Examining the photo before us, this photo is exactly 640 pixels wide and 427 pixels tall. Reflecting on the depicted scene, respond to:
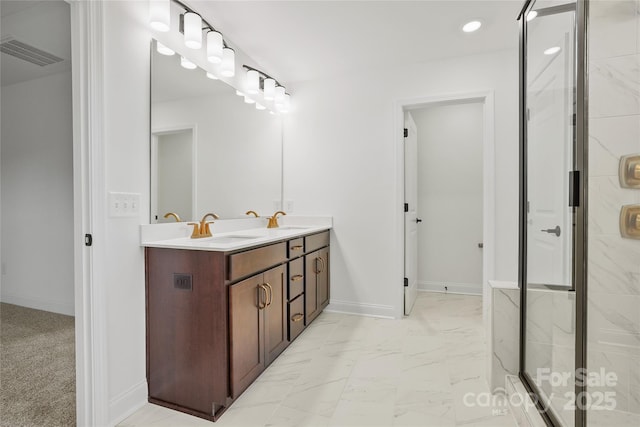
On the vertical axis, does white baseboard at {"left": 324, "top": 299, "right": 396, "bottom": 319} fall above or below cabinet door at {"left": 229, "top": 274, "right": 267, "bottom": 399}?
below

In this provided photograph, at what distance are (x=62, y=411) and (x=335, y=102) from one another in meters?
2.95

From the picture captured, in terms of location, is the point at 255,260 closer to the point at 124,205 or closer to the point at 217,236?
the point at 217,236

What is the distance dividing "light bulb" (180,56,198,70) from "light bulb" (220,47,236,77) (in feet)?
0.78

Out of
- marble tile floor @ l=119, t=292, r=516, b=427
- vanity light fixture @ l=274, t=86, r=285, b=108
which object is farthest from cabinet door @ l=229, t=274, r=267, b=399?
vanity light fixture @ l=274, t=86, r=285, b=108

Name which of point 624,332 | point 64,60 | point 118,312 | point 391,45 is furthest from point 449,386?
point 64,60

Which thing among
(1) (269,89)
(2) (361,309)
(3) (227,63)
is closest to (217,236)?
(3) (227,63)

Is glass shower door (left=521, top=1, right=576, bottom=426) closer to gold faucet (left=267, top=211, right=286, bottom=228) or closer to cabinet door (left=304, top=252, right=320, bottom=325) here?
cabinet door (left=304, top=252, right=320, bottom=325)

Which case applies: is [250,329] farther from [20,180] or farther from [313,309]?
[20,180]

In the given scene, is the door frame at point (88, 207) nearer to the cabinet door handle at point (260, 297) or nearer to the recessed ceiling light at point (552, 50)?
the cabinet door handle at point (260, 297)

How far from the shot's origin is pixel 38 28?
2350mm

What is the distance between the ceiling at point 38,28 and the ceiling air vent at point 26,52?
5 centimetres

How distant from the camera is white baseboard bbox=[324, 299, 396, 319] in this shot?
3.00m

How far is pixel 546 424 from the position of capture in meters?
1.35

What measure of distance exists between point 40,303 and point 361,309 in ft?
10.5
